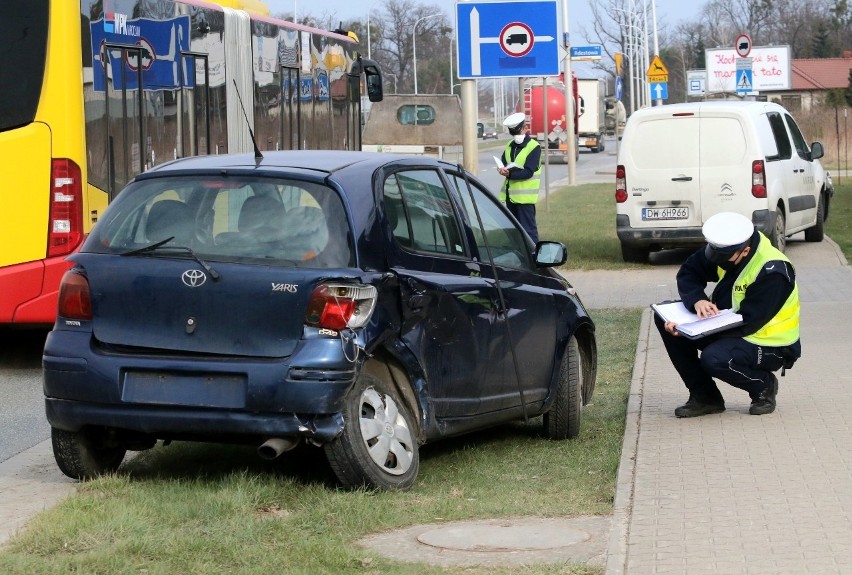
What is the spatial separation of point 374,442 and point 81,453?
1381mm

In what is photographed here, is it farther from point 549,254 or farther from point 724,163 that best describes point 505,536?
point 724,163

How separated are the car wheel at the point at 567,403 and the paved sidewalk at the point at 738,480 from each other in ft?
1.03

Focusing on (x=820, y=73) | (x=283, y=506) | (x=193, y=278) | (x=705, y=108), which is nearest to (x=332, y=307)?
(x=193, y=278)

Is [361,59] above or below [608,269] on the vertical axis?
above

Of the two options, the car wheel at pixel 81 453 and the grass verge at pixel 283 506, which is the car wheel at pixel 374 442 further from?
the car wheel at pixel 81 453

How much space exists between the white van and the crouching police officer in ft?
30.4

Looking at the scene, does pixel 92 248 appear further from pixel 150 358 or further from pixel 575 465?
pixel 575 465

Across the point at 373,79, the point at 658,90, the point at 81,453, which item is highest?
the point at 658,90

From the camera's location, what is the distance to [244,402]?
6.31 m

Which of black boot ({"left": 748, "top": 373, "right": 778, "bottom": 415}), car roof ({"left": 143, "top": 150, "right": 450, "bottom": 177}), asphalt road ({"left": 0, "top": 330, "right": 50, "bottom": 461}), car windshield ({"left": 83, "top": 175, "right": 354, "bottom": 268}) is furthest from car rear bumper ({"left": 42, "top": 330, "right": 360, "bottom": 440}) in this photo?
black boot ({"left": 748, "top": 373, "right": 778, "bottom": 415})

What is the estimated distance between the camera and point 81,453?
6957 millimetres

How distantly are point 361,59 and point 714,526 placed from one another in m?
14.5

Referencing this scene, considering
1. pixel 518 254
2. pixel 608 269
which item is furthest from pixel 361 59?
pixel 518 254

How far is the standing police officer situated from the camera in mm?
17562
